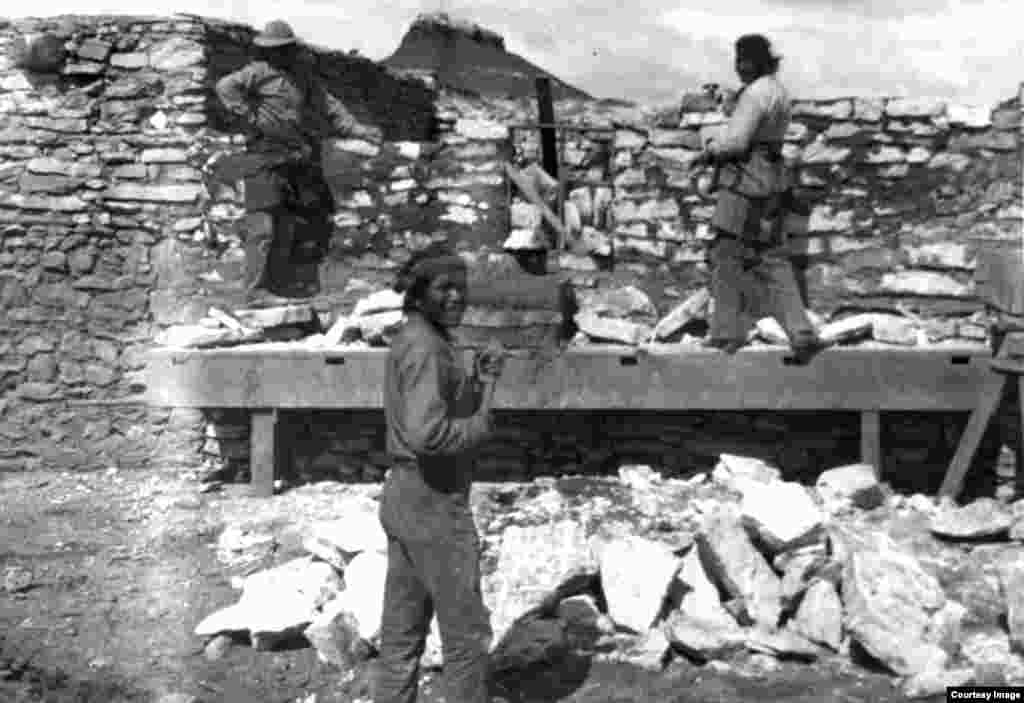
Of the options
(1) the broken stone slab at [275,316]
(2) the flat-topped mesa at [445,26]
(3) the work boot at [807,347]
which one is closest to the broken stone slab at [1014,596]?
(3) the work boot at [807,347]

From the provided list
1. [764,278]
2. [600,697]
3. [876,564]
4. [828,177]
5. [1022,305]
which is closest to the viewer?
[600,697]

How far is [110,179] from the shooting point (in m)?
8.09

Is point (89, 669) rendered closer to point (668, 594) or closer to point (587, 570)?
point (587, 570)

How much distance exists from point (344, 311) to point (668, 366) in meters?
2.46

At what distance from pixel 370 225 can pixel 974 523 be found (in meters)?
4.41

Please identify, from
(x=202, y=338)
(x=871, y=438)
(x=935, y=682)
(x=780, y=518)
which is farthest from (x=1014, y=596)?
(x=202, y=338)

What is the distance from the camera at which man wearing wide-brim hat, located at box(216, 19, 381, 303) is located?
7602 mm

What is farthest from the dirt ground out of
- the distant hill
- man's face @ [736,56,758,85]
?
the distant hill

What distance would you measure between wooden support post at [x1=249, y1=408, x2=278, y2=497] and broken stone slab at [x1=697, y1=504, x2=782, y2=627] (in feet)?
10.5

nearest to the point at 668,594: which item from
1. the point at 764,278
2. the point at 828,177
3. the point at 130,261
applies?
the point at 764,278

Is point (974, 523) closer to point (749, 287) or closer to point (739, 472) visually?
point (739, 472)

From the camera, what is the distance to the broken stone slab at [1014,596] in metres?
4.73

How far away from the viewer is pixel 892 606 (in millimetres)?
4809

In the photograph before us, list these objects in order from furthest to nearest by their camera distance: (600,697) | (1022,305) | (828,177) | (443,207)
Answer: (443,207) → (828,177) → (1022,305) → (600,697)
